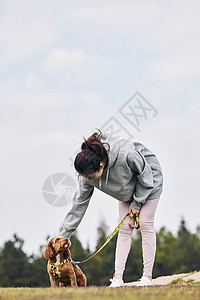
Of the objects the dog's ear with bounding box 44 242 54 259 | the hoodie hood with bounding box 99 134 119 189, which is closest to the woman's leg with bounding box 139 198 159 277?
the hoodie hood with bounding box 99 134 119 189

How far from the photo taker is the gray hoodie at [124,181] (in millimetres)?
5715

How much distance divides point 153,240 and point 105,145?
→ 4.85 ft

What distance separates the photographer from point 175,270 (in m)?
38.8

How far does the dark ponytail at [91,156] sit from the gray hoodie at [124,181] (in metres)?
0.15

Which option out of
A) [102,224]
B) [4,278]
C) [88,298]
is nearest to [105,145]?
[88,298]

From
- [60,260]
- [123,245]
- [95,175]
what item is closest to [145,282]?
[123,245]

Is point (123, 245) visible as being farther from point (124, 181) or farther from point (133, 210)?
point (124, 181)

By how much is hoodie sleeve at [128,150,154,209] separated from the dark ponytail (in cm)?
43

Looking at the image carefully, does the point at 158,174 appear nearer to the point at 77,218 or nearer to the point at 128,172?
the point at 128,172

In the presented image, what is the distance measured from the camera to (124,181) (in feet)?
19.2

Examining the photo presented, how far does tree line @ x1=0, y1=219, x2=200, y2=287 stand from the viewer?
119 feet

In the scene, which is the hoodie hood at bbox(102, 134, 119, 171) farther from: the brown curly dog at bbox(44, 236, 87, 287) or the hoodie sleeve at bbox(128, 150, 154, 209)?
the brown curly dog at bbox(44, 236, 87, 287)

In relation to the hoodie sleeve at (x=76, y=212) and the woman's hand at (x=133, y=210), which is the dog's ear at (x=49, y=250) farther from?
the woman's hand at (x=133, y=210)

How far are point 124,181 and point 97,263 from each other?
110ft
